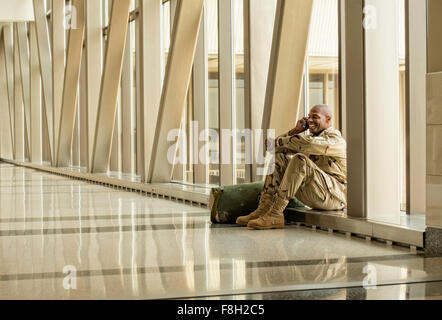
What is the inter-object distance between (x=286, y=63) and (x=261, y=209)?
240cm

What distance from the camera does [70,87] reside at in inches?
969

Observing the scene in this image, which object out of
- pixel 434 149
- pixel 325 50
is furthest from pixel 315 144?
pixel 325 50

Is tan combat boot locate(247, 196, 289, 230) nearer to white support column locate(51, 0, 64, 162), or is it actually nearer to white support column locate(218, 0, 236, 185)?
white support column locate(218, 0, 236, 185)

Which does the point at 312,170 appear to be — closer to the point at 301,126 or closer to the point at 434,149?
the point at 301,126

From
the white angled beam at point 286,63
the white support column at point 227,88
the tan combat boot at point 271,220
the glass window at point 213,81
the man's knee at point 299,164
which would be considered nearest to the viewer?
the man's knee at point 299,164

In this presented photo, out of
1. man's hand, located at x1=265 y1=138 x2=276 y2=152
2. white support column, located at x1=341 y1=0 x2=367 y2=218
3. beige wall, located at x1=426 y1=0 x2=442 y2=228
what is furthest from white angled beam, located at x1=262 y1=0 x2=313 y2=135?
beige wall, located at x1=426 y1=0 x2=442 y2=228

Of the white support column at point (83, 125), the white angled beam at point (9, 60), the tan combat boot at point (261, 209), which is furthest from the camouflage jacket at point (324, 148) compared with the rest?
the white angled beam at point (9, 60)

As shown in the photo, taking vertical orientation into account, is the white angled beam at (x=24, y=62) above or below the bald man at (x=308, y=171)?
above

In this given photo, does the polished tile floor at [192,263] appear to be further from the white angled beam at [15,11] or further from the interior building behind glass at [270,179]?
the white angled beam at [15,11]

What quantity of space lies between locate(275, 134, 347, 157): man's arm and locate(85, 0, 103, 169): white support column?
13.6m

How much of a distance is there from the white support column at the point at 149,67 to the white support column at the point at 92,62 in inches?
222

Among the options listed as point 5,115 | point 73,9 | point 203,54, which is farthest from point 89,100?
point 5,115

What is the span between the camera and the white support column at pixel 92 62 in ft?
70.4

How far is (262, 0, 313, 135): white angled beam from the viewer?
10.1 meters
